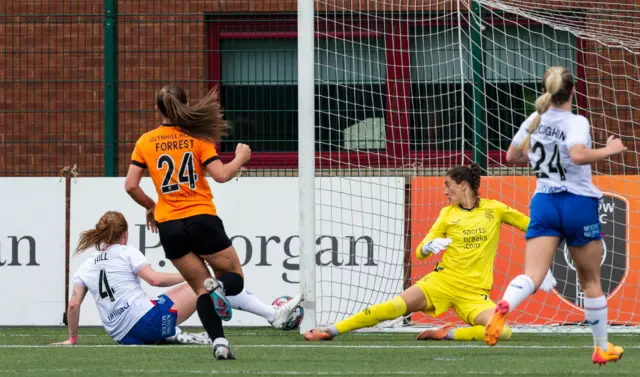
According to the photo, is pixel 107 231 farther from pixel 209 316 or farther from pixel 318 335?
pixel 209 316

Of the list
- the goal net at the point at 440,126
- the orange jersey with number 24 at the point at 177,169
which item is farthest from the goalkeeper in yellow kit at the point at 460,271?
the orange jersey with number 24 at the point at 177,169

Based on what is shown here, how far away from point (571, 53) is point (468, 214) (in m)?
2.64

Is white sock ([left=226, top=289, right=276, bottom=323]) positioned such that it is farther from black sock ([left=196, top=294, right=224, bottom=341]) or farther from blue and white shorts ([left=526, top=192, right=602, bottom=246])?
blue and white shorts ([left=526, top=192, right=602, bottom=246])

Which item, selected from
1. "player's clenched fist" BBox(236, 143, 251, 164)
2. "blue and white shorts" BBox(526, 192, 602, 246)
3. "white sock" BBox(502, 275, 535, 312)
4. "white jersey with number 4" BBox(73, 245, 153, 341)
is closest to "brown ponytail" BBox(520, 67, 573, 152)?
"blue and white shorts" BBox(526, 192, 602, 246)

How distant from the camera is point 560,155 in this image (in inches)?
253

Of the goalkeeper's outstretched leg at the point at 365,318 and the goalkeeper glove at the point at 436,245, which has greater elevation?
the goalkeeper glove at the point at 436,245

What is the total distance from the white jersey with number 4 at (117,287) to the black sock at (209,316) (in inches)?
86.5

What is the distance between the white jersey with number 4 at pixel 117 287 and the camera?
360 inches

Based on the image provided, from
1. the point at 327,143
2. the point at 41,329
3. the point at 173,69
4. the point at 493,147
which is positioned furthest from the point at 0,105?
the point at 493,147

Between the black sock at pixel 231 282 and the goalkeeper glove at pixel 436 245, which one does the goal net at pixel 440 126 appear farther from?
the black sock at pixel 231 282

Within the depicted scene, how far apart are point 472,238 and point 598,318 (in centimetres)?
299

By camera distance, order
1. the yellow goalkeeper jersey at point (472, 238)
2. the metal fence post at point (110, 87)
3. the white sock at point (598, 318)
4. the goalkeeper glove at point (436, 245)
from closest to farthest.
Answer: the white sock at point (598, 318) → the goalkeeper glove at point (436, 245) → the yellow goalkeeper jersey at point (472, 238) → the metal fence post at point (110, 87)

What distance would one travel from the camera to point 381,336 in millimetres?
10078

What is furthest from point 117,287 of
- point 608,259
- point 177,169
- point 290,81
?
point 608,259
